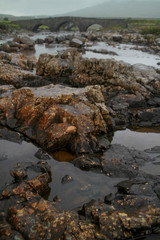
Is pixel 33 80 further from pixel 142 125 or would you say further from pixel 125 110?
pixel 142 125

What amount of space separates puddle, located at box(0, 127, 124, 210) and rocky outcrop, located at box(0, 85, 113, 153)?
0.89m

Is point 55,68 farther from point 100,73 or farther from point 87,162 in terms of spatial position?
point 87,162

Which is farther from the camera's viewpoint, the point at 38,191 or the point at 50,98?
the point at 50,98

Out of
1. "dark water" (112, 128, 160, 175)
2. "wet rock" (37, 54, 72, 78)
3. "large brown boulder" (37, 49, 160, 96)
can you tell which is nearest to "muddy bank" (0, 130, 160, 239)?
"dark water" (112, 128, 160, 175)

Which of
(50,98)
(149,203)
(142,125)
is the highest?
(50,98)

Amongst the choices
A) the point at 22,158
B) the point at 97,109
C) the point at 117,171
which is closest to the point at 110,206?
the point at 117,171

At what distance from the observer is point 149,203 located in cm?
796

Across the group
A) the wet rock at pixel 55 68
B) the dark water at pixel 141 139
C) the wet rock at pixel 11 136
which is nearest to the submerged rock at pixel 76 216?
the dark water at pixel 141 139

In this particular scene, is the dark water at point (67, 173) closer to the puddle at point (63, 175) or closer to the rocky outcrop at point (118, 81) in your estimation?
the puddle at point (63, 175)

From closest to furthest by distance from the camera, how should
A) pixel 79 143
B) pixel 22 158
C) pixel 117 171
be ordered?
pixel 117 171, pixel 22 158, pixel 79 143

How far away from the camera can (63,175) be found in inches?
392

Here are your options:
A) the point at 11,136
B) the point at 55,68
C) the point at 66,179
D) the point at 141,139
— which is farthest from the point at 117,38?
the point at 66,179

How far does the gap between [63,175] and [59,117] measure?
4.06 m

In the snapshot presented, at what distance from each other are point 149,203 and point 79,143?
4.94m
